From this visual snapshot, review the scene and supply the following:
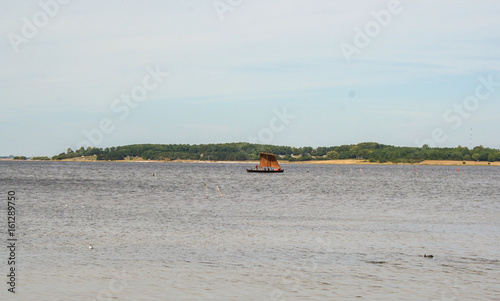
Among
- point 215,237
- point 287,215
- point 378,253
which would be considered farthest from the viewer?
point 287,215

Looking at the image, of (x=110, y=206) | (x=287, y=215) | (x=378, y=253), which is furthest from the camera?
(x=110, y=206)

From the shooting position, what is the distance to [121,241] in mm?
34812

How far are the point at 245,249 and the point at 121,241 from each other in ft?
26.9

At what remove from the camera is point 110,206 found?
60406mm

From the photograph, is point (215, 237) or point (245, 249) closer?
point (245, 249)

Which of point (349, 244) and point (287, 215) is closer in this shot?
point (349, 244)

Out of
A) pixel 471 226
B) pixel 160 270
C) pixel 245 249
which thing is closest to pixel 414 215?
pixel 471 226

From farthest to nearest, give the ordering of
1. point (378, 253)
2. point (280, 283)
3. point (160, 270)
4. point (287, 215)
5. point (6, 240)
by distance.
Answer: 1. point (287, 215)
2. point (6, 240)
3. point (378, 253)
4. point (160, 270)
5. point (280, 283)

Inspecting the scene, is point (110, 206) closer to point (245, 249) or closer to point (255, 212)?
point (255, 212)

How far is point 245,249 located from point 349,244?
6771mm

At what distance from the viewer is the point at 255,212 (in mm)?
55094

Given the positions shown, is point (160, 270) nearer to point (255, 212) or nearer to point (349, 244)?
point (349, 244)

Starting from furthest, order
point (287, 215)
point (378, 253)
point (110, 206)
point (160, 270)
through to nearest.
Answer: point (110, 206)
point (287, 215)
point (378, 253)
point (160, 270)

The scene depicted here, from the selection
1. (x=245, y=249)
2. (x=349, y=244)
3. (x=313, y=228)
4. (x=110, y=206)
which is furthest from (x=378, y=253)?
(x=110, y=206)
